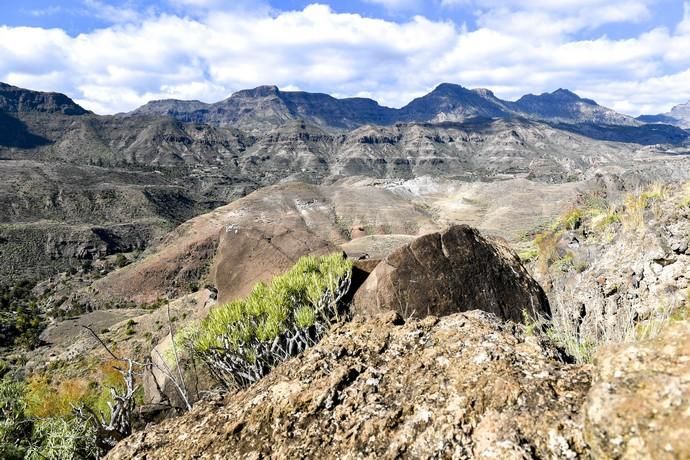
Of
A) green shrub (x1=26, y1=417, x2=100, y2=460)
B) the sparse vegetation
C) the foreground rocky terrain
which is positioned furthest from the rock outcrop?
the sparse vegetation

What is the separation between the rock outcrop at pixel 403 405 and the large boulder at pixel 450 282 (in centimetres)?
282

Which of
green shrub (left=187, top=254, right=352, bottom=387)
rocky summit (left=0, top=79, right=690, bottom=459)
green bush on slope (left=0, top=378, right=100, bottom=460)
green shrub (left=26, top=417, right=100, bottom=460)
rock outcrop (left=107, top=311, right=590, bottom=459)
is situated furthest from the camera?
green shrub (left=187, top=254, right=352, bottom=387)

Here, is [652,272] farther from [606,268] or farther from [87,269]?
[87,269]

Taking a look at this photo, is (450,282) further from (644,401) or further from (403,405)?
(644,401)

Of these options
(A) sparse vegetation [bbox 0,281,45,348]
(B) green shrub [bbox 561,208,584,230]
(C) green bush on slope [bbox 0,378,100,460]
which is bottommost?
(A) sparse vegetation [bbox 0,281,45,348]

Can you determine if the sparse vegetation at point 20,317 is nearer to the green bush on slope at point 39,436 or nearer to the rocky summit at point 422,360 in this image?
the rocky summit at point 422,360

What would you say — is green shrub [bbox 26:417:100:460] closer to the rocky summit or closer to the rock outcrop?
the rocky summit

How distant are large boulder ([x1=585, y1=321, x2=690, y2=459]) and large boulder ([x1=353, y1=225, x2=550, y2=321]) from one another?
4.98 m

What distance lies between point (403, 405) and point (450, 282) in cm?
504

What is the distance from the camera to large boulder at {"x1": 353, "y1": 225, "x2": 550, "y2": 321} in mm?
7742

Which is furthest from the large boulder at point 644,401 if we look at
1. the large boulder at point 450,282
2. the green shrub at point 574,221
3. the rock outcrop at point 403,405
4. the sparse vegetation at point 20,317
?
the sparse vegetation at point 20,317

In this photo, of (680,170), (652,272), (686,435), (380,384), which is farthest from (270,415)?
(680,170)

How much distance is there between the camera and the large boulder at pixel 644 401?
209 centimetres

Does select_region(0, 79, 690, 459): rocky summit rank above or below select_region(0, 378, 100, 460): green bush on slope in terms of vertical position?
above
